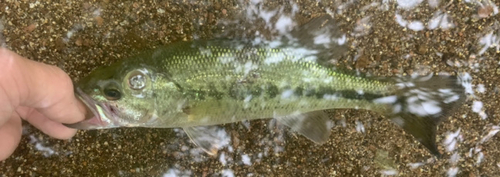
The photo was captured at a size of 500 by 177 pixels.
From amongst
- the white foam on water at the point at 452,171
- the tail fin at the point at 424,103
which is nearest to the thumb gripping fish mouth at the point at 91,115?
the tail fin at the point at 424,103

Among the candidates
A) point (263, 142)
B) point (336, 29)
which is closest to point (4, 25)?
point (263, 142)

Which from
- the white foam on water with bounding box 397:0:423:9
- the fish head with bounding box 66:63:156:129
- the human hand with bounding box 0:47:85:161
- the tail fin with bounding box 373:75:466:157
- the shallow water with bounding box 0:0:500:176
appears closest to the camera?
the human hand with bounding box 0:47:85:161

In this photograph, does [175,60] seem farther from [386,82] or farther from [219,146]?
[386,82]

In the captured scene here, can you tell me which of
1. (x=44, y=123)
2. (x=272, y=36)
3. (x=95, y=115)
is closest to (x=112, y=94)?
(x=95, y=115)

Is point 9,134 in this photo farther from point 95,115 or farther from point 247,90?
point 247,90

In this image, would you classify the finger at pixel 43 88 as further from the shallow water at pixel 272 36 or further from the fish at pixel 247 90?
the shallow water at pixel 272 36

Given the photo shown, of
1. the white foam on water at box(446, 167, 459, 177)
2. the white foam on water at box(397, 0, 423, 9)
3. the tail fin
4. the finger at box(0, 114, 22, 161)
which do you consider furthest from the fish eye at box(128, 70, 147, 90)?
the white foam on water at box(446, 167, 459, 177)

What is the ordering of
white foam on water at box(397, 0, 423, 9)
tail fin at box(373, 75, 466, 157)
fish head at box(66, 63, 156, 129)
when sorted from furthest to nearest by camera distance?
white foam on water at box(397, 0, 423, 9) < tail fin at box(373, 75, 466, 157) < fish head at box(66, 63, 156, 129)

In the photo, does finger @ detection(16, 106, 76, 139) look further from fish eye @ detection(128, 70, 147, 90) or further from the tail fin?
the tail fin
